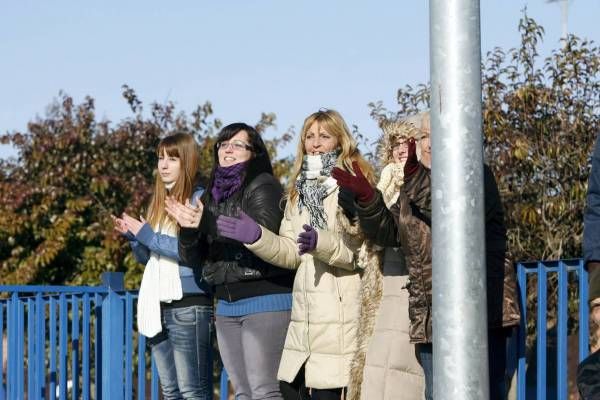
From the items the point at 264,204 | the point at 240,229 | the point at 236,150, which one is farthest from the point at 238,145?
the point at 240,229

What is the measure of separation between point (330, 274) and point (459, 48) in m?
2.36

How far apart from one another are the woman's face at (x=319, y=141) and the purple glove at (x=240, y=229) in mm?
498

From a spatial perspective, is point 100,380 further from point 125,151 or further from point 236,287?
point 125,151

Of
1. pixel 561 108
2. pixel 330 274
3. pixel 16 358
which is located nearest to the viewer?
pixel 330 274

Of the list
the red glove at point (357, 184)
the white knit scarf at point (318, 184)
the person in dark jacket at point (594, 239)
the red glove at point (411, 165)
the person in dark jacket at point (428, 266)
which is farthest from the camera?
the white knit scarf at point (318, 184)

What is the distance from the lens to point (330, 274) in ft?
19.8

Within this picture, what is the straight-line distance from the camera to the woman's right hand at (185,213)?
6.25m

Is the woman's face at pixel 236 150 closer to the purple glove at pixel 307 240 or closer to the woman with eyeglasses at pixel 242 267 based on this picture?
the woman with eyeglasses at pixel 242 267

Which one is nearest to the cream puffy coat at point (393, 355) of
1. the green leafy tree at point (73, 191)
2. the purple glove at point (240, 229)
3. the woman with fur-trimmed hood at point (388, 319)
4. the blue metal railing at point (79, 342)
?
the woman with fur-trimmed hood at point (388, 319)

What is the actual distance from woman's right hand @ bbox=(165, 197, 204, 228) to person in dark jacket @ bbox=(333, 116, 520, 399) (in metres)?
1.11

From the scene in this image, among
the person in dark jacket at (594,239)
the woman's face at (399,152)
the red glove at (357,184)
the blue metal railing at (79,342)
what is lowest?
the blue metal railing at (79,342)

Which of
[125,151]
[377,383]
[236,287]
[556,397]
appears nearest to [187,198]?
[236,287]

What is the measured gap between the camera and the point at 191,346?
6691 mm

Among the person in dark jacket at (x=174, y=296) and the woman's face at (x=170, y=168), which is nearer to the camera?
the person in dark jacket at (x=174, y=296)
